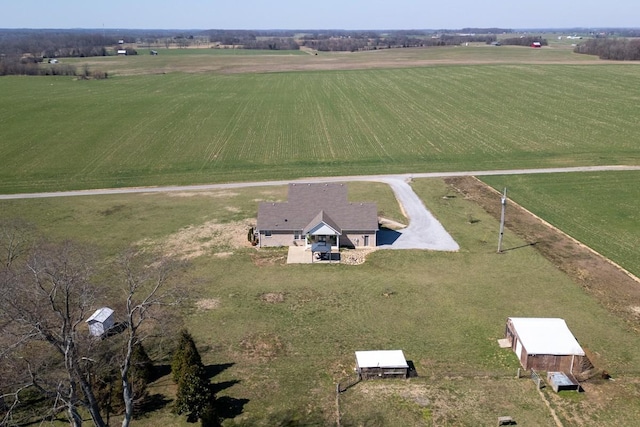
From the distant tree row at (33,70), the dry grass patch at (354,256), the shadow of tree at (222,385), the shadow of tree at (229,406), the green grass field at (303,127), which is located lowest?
the shadow of tree at (229,406)

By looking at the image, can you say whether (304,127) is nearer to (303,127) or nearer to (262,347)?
(303,127)

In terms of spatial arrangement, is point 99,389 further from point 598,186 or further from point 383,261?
point 598,186

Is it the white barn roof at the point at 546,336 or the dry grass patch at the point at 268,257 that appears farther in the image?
the dry grass patch at the point at 268,257

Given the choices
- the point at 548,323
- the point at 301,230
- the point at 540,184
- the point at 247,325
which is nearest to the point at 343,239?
the point at 301,230

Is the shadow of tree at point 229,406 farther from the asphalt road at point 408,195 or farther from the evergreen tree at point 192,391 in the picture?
the asphalt road at point 408,195

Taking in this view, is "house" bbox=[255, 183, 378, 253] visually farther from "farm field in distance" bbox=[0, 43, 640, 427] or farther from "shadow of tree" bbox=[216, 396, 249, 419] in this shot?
"shadow of tree" bbox=[216, 396, 249, 419]

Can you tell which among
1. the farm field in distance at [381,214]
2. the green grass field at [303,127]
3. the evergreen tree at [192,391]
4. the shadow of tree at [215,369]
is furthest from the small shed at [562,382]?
the green grass field at [303,127]
